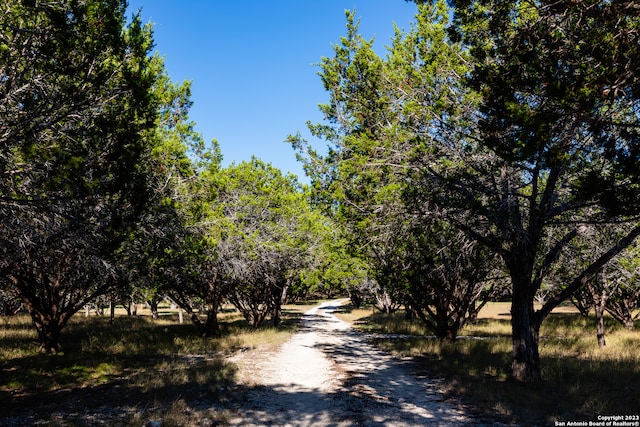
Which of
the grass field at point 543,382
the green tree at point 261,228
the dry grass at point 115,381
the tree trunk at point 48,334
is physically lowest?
the grass field at point 543,382

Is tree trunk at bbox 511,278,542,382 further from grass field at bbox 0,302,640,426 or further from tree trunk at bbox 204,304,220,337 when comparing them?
tree trunk at bbox 204,304,220,337

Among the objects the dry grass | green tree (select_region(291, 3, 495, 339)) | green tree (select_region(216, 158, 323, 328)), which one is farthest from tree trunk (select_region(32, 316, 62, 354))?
green tree (select_region(291, 3, 495, 339))

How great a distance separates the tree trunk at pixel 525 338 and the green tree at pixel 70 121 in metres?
10.3

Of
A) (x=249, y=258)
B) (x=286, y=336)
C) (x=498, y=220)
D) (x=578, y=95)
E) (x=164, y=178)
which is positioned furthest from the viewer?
(x=286, y=336)

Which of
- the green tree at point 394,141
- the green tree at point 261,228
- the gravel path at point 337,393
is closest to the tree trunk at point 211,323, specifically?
the green tree at point 261,228

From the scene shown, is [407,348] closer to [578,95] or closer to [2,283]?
[578,95]

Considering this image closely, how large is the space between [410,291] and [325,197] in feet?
20.9

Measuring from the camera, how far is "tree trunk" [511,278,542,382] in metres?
10.3

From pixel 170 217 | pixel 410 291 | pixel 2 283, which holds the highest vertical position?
pixel 170 217

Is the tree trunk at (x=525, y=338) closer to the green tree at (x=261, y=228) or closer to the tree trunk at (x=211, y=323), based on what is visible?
the green tree at (x=261, y=228)

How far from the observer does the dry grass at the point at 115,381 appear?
24.7ft

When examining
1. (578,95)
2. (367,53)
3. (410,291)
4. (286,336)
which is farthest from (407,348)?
(578,95)

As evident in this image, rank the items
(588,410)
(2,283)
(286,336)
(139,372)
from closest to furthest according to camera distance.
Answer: (588,410) → (139,372) → (2,283) → (286,336)

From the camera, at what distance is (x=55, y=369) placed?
40.0 feet
